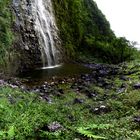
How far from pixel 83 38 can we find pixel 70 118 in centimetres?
1531

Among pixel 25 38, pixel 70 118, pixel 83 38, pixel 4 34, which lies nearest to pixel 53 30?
pixel 25 38

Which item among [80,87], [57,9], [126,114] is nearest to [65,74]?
[80,87]

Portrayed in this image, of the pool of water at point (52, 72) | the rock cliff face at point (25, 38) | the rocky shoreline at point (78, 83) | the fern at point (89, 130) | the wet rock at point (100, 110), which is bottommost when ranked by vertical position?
the fern at point (89, 130)

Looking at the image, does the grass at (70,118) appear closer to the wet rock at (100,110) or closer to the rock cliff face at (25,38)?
the wet rock at (100,110)

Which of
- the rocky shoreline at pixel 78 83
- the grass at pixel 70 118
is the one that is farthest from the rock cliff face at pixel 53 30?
the grass at pixel 70 118

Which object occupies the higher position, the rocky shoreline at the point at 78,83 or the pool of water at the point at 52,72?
the pool of water at the point at 52,72

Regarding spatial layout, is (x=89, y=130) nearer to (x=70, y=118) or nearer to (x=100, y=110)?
(x=70, y=118)

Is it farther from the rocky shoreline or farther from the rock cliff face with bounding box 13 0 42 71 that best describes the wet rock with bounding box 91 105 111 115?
the rock cliff face with bounding box 13 0 42 71

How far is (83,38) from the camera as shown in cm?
2291

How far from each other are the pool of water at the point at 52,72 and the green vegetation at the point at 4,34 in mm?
934

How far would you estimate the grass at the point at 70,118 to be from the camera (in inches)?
253

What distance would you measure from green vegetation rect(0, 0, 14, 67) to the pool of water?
934 millimetres

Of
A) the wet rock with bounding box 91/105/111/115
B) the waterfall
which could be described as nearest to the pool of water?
the waterfall

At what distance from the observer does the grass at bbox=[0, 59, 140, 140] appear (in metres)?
6.44
